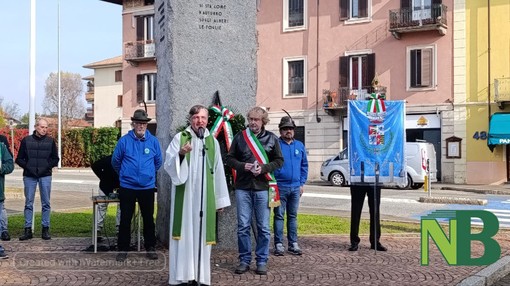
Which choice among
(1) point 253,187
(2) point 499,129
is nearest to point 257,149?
(1) point 253,187

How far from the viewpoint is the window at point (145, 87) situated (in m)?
40.0

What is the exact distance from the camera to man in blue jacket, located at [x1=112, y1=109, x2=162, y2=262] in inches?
326

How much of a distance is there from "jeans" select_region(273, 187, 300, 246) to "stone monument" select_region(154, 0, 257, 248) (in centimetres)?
65

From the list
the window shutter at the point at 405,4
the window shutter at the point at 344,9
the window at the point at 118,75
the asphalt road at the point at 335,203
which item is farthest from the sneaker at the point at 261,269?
the window at the point at 118,75

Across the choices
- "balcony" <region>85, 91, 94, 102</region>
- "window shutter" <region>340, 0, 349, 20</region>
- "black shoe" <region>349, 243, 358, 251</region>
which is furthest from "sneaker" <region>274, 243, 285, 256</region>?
"balcony" <region>85, 91, 94, 102</region>

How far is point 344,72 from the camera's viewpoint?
31062mm

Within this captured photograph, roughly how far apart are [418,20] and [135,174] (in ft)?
76.4

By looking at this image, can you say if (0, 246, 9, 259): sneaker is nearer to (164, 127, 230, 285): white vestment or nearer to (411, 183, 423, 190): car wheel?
(164, 127, 230, 285): white vestment

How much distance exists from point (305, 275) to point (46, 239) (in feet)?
A: 15.3

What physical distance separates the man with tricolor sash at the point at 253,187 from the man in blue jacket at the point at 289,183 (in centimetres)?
132

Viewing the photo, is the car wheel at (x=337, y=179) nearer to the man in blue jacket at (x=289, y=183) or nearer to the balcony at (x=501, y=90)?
the balcony at (x=501, y=90)

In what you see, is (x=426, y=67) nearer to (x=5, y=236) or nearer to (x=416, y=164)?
(x=416, y=164)

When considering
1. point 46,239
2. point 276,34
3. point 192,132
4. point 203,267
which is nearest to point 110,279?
point 203,267

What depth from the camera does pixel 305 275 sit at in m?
7.58
